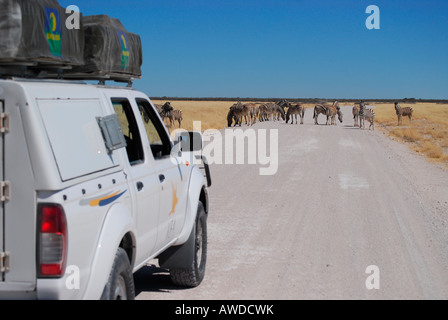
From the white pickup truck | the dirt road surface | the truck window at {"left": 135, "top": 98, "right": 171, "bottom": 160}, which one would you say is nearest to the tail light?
the white pickup truck

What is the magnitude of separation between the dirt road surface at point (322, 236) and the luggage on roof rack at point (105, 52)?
226 cm

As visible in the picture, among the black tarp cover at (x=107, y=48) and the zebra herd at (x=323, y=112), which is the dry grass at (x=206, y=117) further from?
the black tarp cover at (x=107, y=48)

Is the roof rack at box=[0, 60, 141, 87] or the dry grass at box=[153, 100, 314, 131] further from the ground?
the roof rack at box=[0, 60, 141, 87]

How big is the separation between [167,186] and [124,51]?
1.29 meters

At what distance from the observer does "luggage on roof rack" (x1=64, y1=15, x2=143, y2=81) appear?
5.19 m

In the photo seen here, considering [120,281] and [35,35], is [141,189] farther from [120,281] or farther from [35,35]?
[35,35]

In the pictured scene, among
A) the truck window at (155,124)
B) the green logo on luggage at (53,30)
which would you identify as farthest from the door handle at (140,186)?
the green logo on luggage at (53,30)

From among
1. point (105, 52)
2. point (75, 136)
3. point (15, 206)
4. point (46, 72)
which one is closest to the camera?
point (15, 206)

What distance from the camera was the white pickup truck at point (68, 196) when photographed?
138 inches

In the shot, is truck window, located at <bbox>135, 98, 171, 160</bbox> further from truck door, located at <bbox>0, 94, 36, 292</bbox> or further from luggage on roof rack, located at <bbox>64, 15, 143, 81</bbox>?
truck door, located at <bbox>0, 94, 36, 292</bbox>

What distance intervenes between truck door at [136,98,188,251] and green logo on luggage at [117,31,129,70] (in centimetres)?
33

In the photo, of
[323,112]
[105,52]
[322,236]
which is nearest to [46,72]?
[105,52]

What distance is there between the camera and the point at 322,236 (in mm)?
9062
